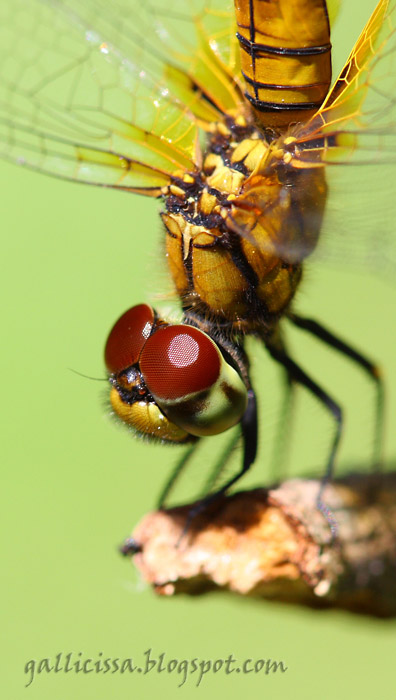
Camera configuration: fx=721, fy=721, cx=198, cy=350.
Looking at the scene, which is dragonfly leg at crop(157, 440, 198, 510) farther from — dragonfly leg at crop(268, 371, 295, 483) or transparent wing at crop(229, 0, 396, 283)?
transparent wing at crop(229, 0, 396, 283)

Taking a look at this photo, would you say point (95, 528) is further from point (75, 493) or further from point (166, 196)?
point (166, 196)

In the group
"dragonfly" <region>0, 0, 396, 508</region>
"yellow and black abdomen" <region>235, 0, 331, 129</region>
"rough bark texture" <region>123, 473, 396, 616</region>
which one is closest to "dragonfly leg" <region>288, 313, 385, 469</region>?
"dragonfly" <region>0, 0, 396, 508</region>

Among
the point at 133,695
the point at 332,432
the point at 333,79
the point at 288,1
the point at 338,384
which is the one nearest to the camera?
the point at 288,1

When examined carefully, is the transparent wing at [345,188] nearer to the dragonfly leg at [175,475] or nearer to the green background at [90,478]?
the green background at [90,478]

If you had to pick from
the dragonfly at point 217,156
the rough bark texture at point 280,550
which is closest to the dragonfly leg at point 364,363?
the dragonfly at point 217,156

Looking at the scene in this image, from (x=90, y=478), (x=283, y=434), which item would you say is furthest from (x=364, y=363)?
(x=90, y=478)

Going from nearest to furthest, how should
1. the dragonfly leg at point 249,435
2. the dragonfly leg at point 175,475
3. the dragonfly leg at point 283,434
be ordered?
1. the dragonfly leg at point 249,435
2. the dragonfly leg at point 175,475
3. the dragonfly leg at point 283,434

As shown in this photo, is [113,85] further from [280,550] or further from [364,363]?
[280,550]

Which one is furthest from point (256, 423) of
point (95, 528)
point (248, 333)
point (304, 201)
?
point (95, 528)
